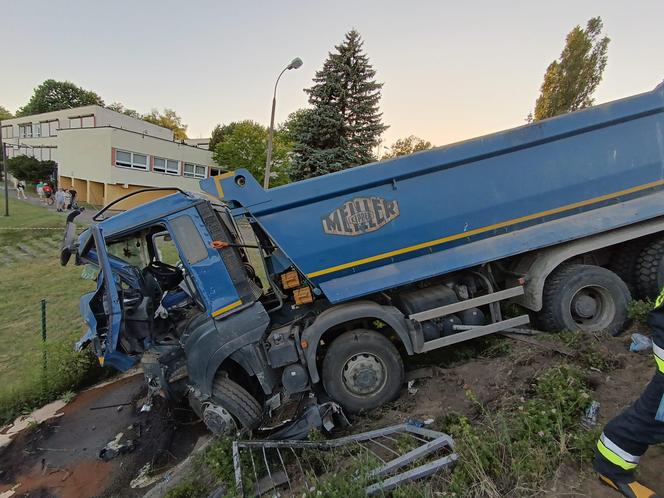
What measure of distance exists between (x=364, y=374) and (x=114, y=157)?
968 inches

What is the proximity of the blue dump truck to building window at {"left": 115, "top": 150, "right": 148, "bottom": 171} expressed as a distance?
2292 cm

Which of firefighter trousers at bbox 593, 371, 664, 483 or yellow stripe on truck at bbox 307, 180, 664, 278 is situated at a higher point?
yellow stripe on truck at bbox 307, 180, 664, 278

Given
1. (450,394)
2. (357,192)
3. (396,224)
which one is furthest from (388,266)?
(450,394)

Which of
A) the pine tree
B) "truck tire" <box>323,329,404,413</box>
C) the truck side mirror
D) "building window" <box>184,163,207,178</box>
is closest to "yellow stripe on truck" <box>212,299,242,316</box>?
"truck tire" <box>323,329,404,413</box>

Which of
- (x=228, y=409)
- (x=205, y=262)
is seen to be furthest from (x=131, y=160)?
(x=228, y=409)

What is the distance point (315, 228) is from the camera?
342cm

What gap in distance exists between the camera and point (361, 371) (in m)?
3.46

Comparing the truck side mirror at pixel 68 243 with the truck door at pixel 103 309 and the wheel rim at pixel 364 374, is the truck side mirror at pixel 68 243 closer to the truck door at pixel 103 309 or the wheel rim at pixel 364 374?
the truck door at pixel 103 309

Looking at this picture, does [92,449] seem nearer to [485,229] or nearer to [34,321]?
[34,321]

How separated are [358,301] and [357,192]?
1.09 meters

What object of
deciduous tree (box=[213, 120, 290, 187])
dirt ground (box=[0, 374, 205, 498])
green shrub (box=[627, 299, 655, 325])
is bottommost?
dirt ground (box=[0, 374, 205, 498])

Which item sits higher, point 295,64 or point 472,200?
point 295,64

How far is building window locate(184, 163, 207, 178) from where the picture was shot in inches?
1096

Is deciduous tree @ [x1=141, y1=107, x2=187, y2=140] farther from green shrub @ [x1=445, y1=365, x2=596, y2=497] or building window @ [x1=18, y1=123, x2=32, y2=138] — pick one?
green shrub @ [x1=445, y1=365, x2=596, y2=497]
